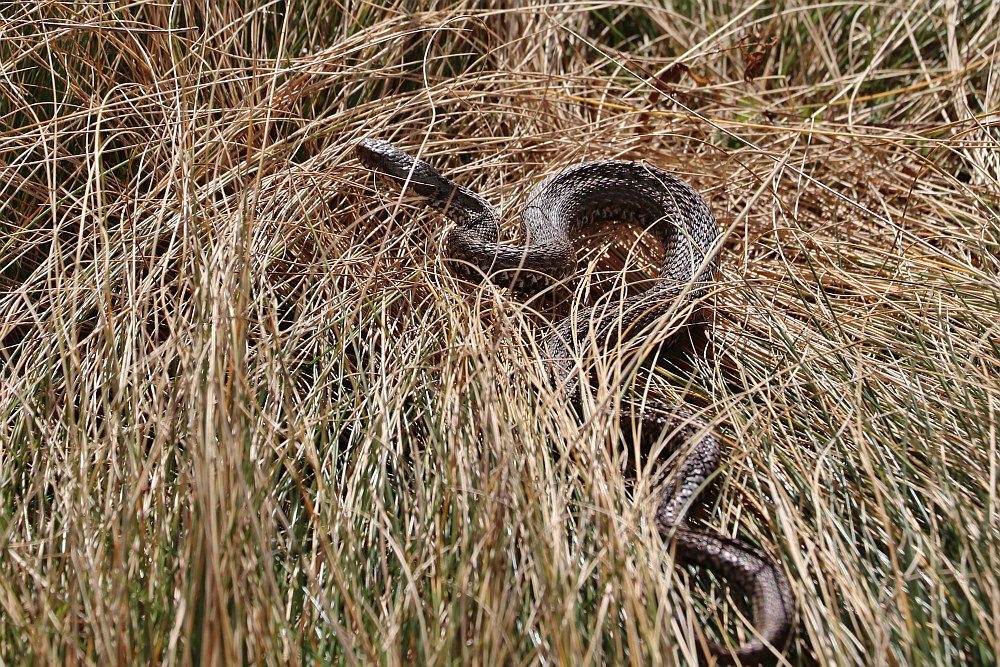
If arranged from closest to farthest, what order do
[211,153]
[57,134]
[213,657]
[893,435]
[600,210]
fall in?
[213,657] < [893,435] < [57,134] < [211,153] < [600,210]

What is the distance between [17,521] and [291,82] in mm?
2237

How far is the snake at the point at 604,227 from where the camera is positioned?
2.56 meters

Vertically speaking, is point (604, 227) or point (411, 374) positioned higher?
point (604, 227)

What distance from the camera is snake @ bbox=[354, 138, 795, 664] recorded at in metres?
2.56

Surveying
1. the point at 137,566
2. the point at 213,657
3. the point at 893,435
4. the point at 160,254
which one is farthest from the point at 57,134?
the point at 893,435

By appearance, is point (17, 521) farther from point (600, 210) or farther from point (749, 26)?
point (749, 26)

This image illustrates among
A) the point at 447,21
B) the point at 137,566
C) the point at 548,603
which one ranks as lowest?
the point at 137,566

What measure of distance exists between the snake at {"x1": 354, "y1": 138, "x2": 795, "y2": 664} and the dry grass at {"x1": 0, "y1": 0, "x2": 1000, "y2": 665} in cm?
12

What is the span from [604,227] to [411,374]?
1.59 metres

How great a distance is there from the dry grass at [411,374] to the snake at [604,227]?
0.38 ft

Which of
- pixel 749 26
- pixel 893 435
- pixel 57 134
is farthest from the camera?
pixel 749 26

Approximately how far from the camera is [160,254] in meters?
3.33

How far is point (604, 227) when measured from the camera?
3971mm

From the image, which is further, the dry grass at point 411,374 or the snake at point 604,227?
the snake at point 604,227
